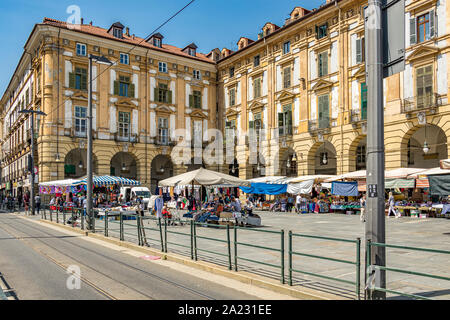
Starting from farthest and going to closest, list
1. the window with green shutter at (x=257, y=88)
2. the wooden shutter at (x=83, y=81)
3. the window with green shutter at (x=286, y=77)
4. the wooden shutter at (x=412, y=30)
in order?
the window with green shutter at (x=257, y=88) < the wooden shutter at (x=83, y=81) < the window with green shutter at (x=286, y=77) < the wooden shutter at (x=412, y=30)

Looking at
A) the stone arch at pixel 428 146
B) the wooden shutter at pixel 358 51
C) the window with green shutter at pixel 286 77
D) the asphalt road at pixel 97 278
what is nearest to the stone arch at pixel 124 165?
the window with green shutter at pixel 286 77

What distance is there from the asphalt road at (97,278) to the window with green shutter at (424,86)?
22.6 meters

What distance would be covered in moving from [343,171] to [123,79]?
23.9m

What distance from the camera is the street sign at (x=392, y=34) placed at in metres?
5.69

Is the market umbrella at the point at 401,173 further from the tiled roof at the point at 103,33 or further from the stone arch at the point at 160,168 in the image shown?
the stone arch at the point at 160,168

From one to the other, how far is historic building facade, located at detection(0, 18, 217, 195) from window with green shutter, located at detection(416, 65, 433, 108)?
2140 cm

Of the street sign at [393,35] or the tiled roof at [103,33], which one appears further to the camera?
the tiled roof at [103,33]

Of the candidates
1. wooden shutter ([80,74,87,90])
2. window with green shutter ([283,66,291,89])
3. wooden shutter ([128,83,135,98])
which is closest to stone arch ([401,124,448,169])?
window with green shutter ([283,66,291,89])

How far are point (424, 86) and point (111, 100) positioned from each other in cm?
2826

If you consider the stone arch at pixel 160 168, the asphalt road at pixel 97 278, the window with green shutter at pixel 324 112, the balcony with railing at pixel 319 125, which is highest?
the window with green shutter at pixel 324 112

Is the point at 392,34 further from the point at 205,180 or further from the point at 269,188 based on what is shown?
the point at 269,188

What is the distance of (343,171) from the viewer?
1258 inches

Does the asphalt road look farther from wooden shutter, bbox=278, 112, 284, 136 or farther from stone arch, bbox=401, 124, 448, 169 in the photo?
wooden shutter, bbox=278, 112, 284, 136
